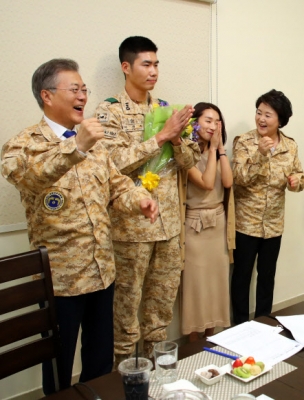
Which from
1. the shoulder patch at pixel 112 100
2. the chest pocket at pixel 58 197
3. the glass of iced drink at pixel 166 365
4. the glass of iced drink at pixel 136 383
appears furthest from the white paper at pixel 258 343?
the shoulder patch at pixel 112 100

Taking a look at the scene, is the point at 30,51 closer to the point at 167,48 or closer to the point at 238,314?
the point at 167,48

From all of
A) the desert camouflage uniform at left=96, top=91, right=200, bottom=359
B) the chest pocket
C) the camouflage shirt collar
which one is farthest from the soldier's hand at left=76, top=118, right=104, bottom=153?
the camouflage shirt collar

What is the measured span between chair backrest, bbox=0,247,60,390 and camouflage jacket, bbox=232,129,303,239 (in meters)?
1.64

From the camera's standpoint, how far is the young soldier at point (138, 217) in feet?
6.60

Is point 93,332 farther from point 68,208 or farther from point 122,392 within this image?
point 122,392

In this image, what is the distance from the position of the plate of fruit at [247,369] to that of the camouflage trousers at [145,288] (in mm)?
1050

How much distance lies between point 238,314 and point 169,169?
1.28 meters

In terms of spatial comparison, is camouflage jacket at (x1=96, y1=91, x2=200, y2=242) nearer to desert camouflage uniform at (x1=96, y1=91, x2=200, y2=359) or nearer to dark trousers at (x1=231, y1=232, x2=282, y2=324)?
desert camouflage uniform at (x1=96, y1=91, x2=200, y2=359)

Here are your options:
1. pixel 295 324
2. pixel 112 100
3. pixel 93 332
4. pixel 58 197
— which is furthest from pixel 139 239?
pixel 295 324

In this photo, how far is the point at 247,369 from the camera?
1.04 m

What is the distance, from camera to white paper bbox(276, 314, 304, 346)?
1266 millimetres

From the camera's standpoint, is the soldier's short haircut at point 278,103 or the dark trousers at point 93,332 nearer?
the dark trousers at point 93,332

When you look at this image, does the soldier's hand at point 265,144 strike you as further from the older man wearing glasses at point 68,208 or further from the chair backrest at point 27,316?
the chair backrest at point 27,316

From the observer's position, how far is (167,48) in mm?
2477
